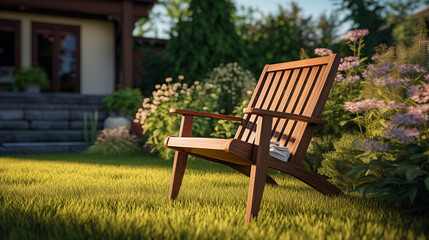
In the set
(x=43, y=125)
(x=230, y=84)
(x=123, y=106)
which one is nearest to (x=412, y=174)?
(x=230, y=84)

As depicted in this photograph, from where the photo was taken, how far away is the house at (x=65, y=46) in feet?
32.4

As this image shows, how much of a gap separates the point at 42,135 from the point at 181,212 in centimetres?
595

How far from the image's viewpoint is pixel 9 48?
10.1 metres

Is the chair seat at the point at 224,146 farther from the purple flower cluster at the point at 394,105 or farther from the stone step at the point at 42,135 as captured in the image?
the stone step at the point at 42,135

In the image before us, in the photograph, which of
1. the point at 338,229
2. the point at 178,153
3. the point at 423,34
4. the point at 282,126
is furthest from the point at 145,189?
the point at 423,34

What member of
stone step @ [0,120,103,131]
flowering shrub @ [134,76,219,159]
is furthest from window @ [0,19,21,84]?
flowering shrub @ [134,76,219,159]

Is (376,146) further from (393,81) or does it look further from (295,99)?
(295,99)

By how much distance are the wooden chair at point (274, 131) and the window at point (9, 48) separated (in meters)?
8.17

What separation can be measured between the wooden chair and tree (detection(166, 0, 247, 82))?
15.7ft

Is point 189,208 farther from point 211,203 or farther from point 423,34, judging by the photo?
point 423,34

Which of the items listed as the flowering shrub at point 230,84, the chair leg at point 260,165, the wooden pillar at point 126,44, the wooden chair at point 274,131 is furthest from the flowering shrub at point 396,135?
the wooden pillar at point 126,44

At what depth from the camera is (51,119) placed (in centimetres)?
799

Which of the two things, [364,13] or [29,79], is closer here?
[364,13]

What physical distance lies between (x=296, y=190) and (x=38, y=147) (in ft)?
15.7
